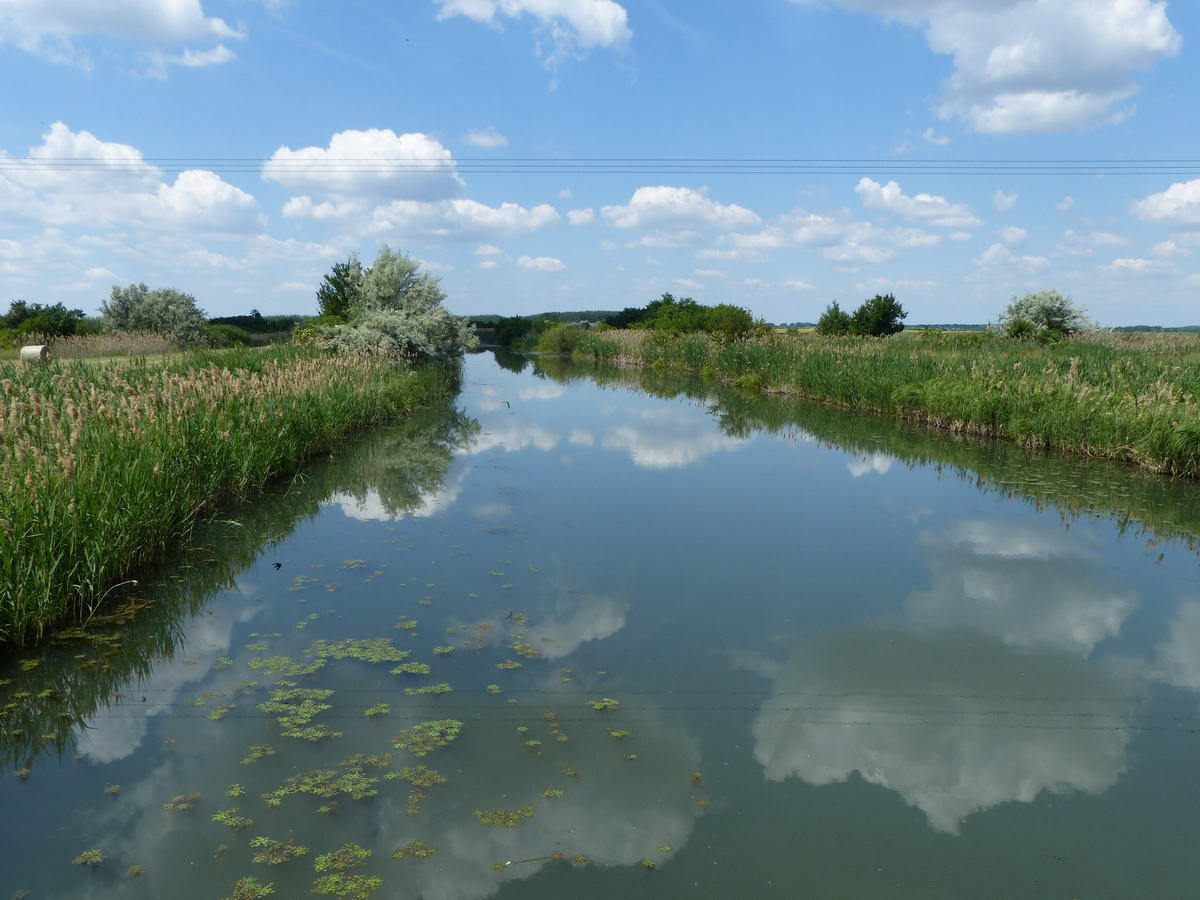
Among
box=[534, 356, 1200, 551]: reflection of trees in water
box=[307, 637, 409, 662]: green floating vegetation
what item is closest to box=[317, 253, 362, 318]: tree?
box=[534, 356, 1200, 551]: reflection of trees in water

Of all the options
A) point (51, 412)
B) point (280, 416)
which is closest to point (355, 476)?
point (280, 416)

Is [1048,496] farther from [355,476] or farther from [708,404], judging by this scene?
[708,404]

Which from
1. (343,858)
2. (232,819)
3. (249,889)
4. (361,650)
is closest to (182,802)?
(232,819)

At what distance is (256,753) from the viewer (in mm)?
4195

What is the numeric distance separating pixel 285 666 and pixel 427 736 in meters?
1.45

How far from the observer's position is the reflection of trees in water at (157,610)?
4586 mm

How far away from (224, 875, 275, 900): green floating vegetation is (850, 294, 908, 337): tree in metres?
46.9

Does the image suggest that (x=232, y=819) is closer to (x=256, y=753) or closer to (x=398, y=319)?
(x=256, y=753)

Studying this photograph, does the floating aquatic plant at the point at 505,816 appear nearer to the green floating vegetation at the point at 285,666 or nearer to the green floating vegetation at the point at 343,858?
the green floating vegetation at the point at 343,858

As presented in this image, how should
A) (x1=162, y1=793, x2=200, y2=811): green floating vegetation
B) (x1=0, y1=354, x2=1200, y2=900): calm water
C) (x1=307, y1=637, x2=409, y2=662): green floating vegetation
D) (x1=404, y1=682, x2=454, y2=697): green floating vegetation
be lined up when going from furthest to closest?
(x1=307, y1=637, x2=409, y2=662): green floating vegetation
(x1=404, y1=682, x2=454, y2=697): green floating vegetation
(x1=162, y1=793, x2=200, y2=811): green floating vegetation
(x1=0, y1=354, x2=1200, y2=900): calm water

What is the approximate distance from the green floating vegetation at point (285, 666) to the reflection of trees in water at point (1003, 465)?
877cm

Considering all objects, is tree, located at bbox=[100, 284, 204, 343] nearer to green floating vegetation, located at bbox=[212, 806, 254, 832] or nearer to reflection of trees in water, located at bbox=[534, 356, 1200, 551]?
reflection of trees in water, located at bbox=[534, 356, 1200, 551]

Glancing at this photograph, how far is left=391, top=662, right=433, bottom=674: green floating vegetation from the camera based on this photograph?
204 inches

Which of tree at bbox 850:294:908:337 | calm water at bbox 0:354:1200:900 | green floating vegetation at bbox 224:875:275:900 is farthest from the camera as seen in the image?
tree at bbox 850:294:908:337
